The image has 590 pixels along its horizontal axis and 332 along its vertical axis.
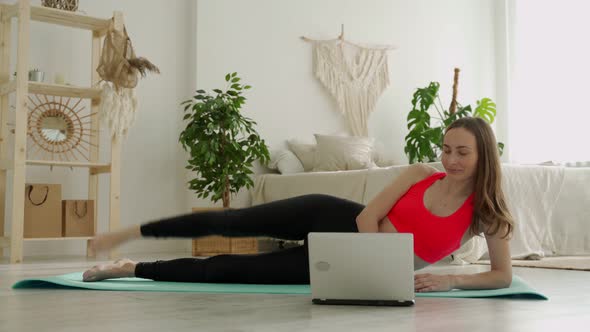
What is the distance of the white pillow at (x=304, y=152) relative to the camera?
576cm

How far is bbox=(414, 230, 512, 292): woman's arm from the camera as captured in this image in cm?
234

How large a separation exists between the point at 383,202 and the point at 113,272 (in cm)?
106

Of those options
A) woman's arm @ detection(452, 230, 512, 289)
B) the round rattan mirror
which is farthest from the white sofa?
the round rattan mirror

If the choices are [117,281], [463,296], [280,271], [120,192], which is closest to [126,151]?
[120,192]

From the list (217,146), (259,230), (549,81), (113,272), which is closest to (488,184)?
(259,230)

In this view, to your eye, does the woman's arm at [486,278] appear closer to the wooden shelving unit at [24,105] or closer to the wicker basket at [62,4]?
the wooden shelving unit at [24,105]

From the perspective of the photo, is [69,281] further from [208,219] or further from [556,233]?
[556,233]

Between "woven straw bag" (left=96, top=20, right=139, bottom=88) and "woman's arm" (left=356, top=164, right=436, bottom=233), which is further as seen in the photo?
"woven straw bag" (left=96, top=20, right=139, bottom=88)

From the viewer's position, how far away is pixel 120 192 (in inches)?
213

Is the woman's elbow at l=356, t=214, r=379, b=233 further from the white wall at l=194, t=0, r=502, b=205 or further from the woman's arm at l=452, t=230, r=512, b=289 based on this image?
the white wall at l=194, t=0, r=502, b=205

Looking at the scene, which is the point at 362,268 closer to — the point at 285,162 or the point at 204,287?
the point at 204,287

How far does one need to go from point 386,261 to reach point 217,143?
3.20m

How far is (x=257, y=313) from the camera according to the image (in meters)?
1.94

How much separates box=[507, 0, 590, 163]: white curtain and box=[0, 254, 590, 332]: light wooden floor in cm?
457
